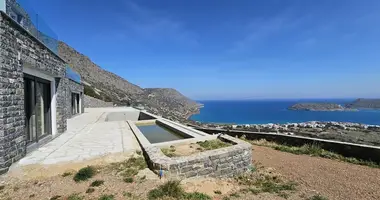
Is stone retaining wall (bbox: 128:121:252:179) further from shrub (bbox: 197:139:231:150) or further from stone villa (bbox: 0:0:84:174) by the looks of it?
stone villa (bbox: 0:0:84:174)

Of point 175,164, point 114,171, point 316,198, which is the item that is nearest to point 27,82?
point 114,171

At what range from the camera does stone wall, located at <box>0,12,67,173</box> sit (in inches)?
183

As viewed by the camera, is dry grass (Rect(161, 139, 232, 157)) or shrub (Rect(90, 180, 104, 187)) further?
dry grass (Rect(161, 139, 232, 157))

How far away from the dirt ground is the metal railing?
8.70 metres

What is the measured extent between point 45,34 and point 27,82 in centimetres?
249

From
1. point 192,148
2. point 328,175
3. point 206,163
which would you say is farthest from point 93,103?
point 328,175

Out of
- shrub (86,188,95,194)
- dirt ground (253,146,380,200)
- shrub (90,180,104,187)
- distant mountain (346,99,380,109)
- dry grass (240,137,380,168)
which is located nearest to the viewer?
shrub (86,188,95,194)

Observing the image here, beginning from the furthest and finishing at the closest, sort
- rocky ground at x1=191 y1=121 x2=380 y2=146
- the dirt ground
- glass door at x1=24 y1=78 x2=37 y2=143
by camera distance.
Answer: rocky ground at x1=191 y1=121 x2=380 y2=146, glass door at x1=24 y1=78 x2=37 y2=143, the dirt ground

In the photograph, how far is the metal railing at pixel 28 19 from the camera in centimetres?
533

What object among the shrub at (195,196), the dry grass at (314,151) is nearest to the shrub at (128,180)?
the shrub at (195,196)

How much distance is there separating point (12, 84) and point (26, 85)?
1.35 metres

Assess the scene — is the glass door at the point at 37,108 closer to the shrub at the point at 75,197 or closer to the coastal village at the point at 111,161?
the coastal village at the point at 111,161

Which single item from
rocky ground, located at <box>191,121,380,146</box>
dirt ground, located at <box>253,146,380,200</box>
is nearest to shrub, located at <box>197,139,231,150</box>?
dirt ground, located at <box>253,146,380,200</box>

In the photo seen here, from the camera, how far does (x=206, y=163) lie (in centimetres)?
583
